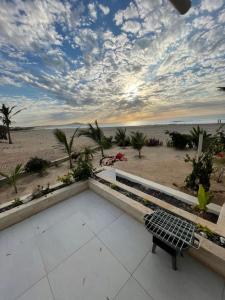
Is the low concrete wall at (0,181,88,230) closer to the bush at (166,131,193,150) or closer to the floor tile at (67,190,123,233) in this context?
the floor tile at (67,190,123,233)

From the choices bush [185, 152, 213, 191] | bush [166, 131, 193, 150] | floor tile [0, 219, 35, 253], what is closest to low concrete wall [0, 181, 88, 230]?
floor tile [0, 219, 35, 253]

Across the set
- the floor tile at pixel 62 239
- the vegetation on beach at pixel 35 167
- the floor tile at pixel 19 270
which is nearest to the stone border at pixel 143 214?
the floor tile at pixel 62 239

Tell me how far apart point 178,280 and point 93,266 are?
89 cm

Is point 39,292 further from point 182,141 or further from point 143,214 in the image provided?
point 182,141

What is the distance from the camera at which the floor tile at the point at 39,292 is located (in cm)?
124

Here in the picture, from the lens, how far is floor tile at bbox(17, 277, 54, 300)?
124 centimetres

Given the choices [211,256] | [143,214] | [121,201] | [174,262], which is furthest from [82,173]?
[211,256]

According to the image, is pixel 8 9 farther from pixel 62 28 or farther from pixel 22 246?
pixel 22 246

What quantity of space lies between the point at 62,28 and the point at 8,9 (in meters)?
1.38

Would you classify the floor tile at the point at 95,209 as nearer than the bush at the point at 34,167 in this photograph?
Yes

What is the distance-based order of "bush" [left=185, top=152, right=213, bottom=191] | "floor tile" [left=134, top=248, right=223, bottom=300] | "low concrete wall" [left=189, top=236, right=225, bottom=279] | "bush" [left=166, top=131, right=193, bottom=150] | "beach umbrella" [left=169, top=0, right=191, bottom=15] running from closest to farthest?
"beach umbrella" [left=169, top=0, right=191, bottom=15] → "floor tile" [left=134, top=248, right=223, bottom=300] → "low concrete wall" [left=189, top=236, right=225, bottom=279] → "bush" [left=185, top=152, right=213, bottom=191] → "bush" [left=166, top=131, right=193, bottom=150]

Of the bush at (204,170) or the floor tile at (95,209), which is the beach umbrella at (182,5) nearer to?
the floor tile at (95,209)

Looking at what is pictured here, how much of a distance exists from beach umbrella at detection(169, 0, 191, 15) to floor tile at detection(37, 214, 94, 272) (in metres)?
2.50

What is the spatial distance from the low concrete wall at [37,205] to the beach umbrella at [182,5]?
2.97 meters
